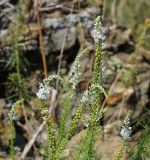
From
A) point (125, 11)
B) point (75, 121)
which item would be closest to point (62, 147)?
point (75, 121)

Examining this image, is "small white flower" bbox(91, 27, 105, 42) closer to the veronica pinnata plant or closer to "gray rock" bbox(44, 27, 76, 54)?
the veronica pinnata plant

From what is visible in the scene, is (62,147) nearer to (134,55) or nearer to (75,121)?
(75,121)

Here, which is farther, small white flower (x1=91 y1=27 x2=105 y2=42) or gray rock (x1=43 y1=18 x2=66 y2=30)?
gray rock (x1=43 y1=18 x2=66 y2=30)

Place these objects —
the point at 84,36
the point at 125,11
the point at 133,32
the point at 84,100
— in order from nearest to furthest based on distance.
A: 1. the point at 84,100
2. the point at 84,36
3. the point at 133,32
4. the point at 125,11

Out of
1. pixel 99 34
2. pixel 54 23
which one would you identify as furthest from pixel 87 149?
pixel 54 23

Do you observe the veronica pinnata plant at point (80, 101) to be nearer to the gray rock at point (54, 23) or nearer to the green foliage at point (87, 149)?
the green foliage at point (87, 149)

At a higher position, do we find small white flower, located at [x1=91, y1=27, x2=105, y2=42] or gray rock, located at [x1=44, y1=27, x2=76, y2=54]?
small white flower, located at [x1=91, y1=27, x2=105, y2=42]

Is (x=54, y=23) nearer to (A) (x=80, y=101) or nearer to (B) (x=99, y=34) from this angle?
(A) (x=80, y=101)

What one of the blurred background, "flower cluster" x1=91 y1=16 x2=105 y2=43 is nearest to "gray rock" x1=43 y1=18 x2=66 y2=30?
the blurred background
